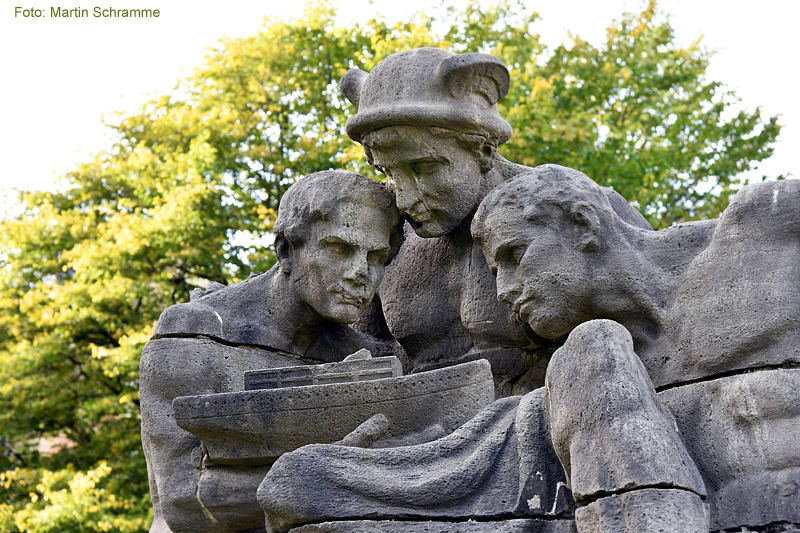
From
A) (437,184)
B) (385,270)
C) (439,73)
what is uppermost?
(439,73)

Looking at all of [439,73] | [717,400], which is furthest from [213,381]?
[717,400]

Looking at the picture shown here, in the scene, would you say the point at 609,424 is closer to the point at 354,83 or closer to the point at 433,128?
the point at 433,128

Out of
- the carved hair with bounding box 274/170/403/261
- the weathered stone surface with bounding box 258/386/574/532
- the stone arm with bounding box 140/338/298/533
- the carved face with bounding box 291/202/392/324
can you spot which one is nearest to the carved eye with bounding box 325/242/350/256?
the carved face with bounding box 291/202/392/324

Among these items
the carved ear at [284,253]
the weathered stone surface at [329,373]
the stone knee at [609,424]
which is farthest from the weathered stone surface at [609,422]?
the carved ear at [284,253]

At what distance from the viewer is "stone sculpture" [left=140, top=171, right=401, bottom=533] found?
16.3ft

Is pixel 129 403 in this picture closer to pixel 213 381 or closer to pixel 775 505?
pixel 213 381

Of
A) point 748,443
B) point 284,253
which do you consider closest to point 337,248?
point 284,253

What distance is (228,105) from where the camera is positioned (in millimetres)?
14156

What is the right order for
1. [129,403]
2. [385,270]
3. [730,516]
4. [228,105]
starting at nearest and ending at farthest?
1. [730,516]
2. [385,270]
3. [129,403]
4. [228,105]

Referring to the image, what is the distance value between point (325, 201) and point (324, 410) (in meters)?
1.01

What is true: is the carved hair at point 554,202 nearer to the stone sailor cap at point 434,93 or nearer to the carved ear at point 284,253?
the stone sailor cap at point 434,93

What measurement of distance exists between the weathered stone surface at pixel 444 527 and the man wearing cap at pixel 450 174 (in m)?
1.21

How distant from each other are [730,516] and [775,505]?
16cm

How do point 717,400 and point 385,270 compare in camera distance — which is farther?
point 385,270
